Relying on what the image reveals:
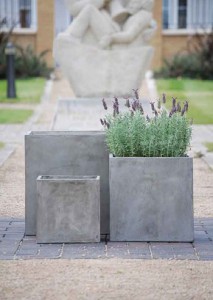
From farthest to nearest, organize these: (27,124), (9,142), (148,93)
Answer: (148,93) → (27,124) → (9,142)

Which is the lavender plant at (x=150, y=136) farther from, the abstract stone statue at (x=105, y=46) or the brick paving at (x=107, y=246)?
the abstract stone statue at (x=105, y=46)

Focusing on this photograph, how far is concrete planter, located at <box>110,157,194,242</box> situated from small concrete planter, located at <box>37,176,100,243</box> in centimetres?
19

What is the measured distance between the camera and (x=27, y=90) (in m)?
26.0

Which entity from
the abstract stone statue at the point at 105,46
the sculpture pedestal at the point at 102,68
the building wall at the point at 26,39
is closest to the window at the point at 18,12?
the building wall at the point at 26,39

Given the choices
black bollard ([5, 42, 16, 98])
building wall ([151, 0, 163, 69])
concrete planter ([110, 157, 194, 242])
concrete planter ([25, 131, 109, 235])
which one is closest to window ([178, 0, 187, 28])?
building wall ([151, 0, 163, 69])

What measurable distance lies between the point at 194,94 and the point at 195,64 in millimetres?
6325

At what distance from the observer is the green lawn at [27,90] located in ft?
75.0

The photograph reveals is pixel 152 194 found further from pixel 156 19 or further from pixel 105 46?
pixel 156 19

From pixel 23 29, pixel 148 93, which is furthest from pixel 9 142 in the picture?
pixel 23 29

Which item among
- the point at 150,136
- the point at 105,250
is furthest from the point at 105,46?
the point at 105,250

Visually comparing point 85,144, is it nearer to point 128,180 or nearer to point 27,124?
point 128,180

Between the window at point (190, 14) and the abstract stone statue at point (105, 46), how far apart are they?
58.7 ft

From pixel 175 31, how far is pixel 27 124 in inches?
720

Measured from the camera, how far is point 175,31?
3466 cm
